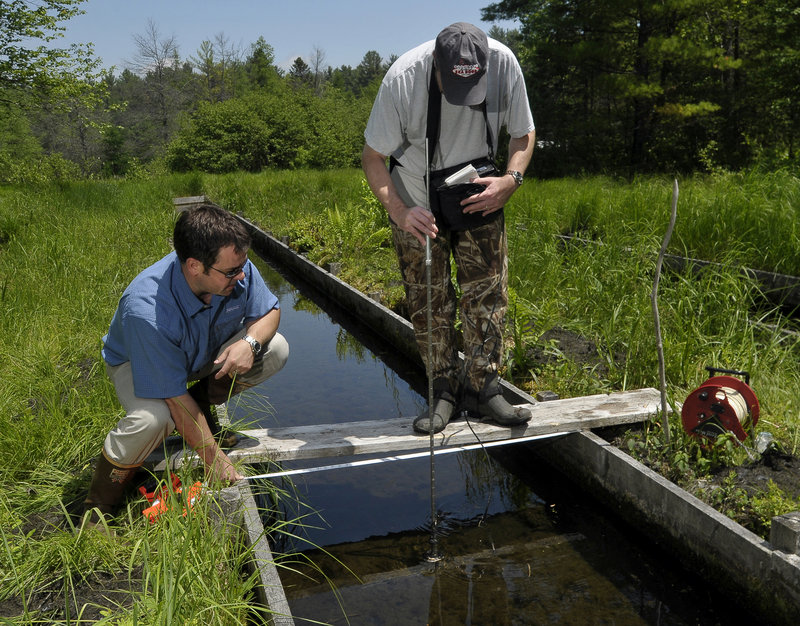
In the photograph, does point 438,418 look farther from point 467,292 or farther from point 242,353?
point 242,353

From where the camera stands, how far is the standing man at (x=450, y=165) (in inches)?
114

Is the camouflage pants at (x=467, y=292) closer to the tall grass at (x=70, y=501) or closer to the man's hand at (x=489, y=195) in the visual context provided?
the man's hand at (x=489, y=195)

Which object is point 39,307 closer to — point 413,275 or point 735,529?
point 413,275

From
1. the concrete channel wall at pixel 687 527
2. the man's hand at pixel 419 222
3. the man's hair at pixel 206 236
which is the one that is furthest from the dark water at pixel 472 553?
the man's hand at pixel 419 222

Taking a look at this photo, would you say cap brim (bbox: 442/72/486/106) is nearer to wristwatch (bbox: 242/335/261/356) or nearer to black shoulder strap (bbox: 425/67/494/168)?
black shoulder strap (bbox: 425/67/494/168)

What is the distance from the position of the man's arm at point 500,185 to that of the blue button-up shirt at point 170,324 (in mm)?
1024

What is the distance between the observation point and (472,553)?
3.04 m

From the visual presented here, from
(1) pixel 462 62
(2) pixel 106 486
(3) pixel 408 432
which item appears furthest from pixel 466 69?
(2) pixel 106 486

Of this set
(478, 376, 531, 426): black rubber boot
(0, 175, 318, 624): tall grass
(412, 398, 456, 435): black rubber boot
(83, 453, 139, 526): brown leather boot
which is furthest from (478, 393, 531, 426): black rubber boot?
(83, 453, 139, 526): brown leather boot

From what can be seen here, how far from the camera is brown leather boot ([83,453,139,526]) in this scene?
267 centimetres

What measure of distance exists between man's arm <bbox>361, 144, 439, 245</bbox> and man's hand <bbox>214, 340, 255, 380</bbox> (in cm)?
85

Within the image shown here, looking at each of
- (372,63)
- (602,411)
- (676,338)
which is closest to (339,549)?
(602,411)

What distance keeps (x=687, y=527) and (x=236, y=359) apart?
1.95 m

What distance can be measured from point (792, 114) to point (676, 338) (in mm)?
15879
